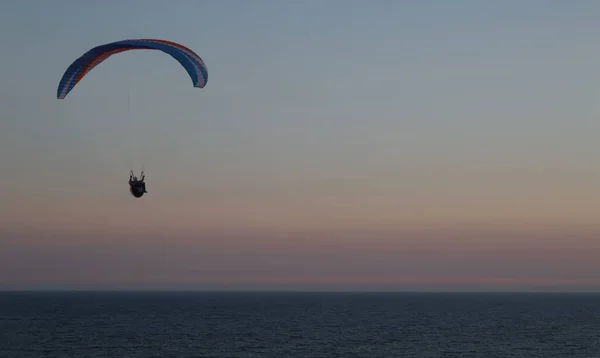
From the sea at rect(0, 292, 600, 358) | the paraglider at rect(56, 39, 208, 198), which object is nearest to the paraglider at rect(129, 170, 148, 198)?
the paraglider at rect(56, 39, 208, 198)

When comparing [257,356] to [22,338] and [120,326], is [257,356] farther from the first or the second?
[120,326]

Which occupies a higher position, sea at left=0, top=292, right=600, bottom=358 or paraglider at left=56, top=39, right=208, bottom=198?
paraglider at left=56, top=39, right=208, bottom=198

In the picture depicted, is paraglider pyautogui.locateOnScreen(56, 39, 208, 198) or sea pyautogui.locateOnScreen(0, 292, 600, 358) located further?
sea pyautogui.locateOnScreen(0, 292, 600, 358)

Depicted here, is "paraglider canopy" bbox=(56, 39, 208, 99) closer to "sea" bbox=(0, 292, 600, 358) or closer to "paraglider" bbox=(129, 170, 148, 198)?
"paraglider" bbox=(129, 170, 148, 198)

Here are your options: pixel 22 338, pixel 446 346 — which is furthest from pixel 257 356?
pixel 22 338

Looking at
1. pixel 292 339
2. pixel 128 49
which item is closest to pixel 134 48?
pixel 128 49

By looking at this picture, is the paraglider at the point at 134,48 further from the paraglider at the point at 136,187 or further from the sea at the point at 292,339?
the sea at the point at 292,339

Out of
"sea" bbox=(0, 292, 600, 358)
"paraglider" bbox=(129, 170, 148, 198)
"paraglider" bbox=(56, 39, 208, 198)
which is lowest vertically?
"sea" bbox=(0, 292, 600, 358)

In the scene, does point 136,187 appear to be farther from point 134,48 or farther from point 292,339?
point 292,339
